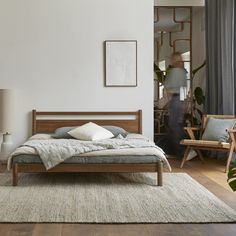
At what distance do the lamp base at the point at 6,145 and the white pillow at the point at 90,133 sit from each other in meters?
0.96

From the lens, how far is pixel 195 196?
342 cm

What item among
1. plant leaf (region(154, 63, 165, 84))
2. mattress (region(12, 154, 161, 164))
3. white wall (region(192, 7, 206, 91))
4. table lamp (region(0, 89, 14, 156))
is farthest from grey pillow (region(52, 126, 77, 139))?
white wall (region(192, 7, 206, 91))

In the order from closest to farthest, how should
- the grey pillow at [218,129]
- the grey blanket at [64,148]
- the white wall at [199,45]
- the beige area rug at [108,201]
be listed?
the beige area rug at [108,201]
the grey blanket at [64,148]
the grey pillow at [218,129]
the white wall at [199,45]

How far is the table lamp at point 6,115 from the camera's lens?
16.5ft

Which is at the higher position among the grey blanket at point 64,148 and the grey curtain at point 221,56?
the grey curtain at point 221,56

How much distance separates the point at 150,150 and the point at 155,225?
126 cm

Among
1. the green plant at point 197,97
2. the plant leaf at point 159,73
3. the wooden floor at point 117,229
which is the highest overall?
the plant leaf at point 159,73

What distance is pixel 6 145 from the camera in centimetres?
510

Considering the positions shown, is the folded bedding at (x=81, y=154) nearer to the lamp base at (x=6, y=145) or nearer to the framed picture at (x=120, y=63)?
the lamp base at (x=6, y=145)

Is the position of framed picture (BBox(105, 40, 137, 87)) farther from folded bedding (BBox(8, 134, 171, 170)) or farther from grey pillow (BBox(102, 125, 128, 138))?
folded bedding (BBox(8, 134, 171, 170))

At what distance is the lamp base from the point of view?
16.6ft

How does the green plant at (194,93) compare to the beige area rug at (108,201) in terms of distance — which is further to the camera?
the green plant at (194,93)

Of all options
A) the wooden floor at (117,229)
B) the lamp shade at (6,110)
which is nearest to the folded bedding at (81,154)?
the wooden floor at (117,229)

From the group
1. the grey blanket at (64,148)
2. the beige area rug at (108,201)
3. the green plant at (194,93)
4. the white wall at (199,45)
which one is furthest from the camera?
the white wall at (199,45)
